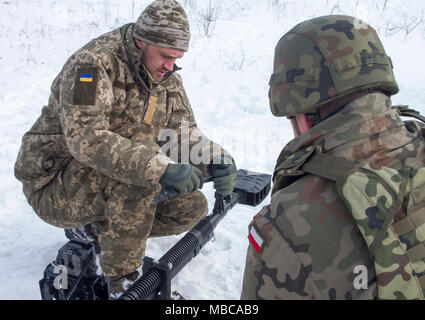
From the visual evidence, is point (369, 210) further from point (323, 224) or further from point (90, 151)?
point (90, 151)

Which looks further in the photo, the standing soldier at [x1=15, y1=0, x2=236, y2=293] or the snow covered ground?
the snow covered ground

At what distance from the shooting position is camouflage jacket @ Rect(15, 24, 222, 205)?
2.26m

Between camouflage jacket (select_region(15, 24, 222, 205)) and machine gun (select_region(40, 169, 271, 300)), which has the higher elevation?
camouflage jacket (select_region(15, 24, 222, 205))

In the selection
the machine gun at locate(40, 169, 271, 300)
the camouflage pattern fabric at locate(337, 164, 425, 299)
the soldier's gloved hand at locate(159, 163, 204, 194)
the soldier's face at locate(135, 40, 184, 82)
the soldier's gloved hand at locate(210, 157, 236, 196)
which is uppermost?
the soldier's face at locate(135, 40, 184, 82)

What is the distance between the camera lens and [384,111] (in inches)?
52.5

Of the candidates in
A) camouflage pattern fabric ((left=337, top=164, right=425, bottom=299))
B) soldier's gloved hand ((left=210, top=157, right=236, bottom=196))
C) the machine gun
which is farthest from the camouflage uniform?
camouflage pattern fabric ((left=337, top=164, right=425, bottom=299))

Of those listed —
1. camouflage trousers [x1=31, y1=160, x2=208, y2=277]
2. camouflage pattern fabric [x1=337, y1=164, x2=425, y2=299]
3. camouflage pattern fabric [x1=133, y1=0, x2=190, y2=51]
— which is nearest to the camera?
camouflage pattern fabric [x1=337, y1=164, x2=425, y2=299]

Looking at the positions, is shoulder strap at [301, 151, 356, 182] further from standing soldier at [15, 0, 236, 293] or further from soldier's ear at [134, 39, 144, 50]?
soldier's ear at [134, 39, 144, 50]

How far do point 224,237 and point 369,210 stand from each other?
2106 mm

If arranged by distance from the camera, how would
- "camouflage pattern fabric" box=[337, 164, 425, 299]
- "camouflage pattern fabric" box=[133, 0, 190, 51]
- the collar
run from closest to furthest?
"camouflage pattern fabric" box=[337, 164, 425, 299], the collar, "camouflage pattern fabric" box=[133, 0, 190, 51]

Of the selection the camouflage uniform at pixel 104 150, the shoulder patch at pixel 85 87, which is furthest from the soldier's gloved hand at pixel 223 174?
the shoulder patch at pixel 85 87

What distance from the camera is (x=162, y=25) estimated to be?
240cm
